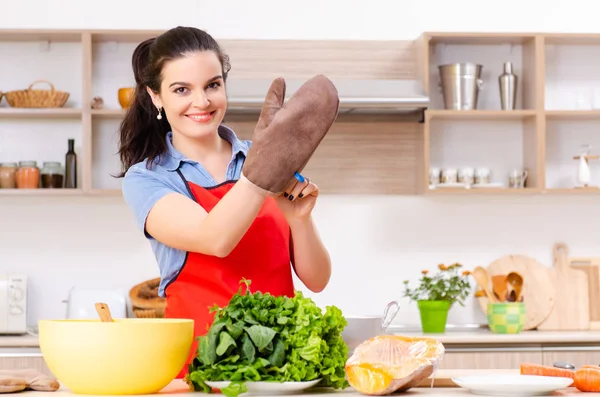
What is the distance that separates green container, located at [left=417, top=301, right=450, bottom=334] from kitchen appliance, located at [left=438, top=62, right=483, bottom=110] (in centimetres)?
90

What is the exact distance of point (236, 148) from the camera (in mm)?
2051

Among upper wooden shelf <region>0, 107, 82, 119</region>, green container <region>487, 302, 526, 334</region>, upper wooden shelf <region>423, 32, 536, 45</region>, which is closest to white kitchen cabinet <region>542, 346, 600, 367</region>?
green container <region>487, 302, 526, 334</region>

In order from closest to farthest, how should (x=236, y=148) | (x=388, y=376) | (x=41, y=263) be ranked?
(x=388, y=376) → (x=236, y=148) → (x=41, y=263)

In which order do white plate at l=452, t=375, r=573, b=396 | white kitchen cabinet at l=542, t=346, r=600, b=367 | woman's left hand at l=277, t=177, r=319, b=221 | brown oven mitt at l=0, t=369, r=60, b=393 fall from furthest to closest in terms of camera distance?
white kitchen cabinet at l=542, t=346, r=600, b=367, woman's left hand at l=277, t=177, r=319, b=221, brown oven mitt at l=0, t=369, r=60, b=393, white plate at l=452, t=375, r=573, b=396

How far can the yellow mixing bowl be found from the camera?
134cm

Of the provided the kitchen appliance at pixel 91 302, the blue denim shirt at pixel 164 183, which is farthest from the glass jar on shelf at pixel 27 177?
the blue denim shirt at pixel 164 183

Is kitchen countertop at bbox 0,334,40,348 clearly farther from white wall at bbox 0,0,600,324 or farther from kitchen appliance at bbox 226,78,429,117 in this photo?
kitchen appliance at bbox 226,78,429,117

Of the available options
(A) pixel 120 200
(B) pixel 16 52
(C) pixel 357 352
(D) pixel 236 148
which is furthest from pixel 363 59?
(C) pixel 357 352

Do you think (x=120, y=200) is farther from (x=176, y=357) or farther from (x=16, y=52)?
(x=176, y=357)

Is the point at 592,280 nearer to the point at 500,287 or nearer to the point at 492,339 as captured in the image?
the point at 500,287

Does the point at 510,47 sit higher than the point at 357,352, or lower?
higher

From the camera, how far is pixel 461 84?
162 inches

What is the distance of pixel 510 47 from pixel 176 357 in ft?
11.1

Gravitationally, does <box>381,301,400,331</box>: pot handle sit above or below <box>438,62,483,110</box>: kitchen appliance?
below
